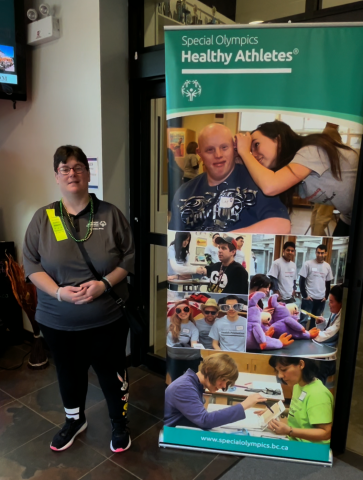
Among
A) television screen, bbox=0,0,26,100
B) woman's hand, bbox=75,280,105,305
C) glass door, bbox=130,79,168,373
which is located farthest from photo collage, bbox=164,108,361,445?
television screen, bbox=0,0,26,100

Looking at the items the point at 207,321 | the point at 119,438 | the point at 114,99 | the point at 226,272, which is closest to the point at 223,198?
the point at 226,272

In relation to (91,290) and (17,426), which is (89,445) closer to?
(17,426)

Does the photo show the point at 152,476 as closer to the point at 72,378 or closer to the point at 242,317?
the point at 72,378

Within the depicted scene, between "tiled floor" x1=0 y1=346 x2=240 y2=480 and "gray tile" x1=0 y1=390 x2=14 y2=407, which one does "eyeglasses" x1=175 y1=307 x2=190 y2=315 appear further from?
"gray tile" x1=0 y1=390 x2=14 y2=407

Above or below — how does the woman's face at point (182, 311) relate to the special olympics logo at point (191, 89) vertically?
below

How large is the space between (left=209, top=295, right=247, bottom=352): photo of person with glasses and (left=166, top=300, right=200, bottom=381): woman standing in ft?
0.35

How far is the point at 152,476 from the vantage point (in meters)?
1.83

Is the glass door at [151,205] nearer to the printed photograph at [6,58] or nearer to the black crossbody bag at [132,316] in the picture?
the black crossbody bag at [132,316]

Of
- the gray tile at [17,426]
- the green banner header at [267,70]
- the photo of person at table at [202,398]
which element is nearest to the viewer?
the green banner header at [267,70]

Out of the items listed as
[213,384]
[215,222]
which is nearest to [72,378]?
[213,384]

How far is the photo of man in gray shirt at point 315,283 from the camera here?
1.76 meters

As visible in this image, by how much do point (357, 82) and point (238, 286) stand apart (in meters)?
1.04

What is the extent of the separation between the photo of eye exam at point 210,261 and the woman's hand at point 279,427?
68 cm

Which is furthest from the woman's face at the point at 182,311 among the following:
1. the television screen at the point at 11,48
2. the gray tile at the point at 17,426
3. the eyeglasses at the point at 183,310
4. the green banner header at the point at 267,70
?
the television screen at the point at 11,48
